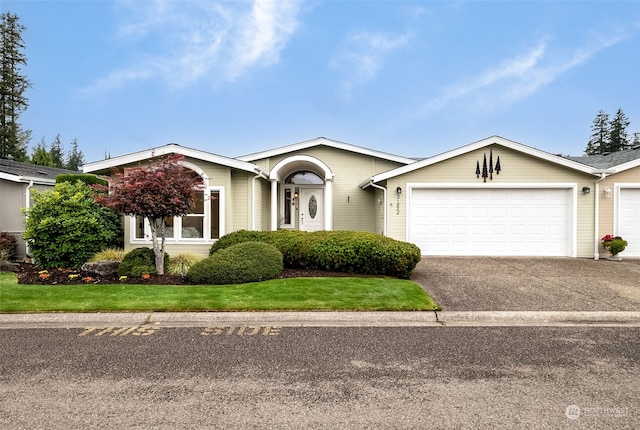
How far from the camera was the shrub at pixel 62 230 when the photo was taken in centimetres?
1053

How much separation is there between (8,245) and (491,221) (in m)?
15.9

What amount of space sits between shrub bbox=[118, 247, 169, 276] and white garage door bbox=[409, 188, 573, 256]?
7907 mm

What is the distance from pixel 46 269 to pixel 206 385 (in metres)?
9.26

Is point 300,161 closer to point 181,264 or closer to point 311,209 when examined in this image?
point 311,209

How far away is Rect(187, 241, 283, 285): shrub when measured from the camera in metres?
8.48

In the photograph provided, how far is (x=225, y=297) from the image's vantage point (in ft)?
22.9

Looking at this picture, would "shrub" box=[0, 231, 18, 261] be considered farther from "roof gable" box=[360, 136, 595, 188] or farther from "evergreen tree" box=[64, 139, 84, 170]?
"evergreen tree" box=[64, 139, 84, 170]

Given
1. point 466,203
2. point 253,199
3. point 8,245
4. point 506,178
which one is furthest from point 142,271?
point 506,178

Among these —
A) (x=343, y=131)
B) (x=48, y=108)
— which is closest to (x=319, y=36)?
(x=343, y=131)

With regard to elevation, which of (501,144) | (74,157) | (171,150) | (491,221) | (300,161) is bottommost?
(491,221)

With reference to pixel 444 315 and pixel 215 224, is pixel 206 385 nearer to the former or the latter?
pixel 444 315

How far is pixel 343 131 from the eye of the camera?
28.3 meters

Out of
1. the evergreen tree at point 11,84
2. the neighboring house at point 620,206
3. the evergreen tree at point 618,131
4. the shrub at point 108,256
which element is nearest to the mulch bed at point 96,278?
the shrub at point 108,256

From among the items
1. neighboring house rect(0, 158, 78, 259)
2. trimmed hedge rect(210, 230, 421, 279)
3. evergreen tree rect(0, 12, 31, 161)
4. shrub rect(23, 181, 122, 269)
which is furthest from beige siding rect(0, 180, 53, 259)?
evergreen tree rect(0, 12, 31, 161)
